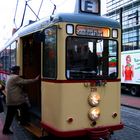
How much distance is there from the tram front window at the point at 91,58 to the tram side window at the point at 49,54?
0.34m

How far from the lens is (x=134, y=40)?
146ft

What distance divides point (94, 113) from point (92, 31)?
1.74 m

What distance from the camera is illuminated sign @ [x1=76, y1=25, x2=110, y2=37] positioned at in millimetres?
8030

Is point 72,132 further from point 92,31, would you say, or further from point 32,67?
point 32,67

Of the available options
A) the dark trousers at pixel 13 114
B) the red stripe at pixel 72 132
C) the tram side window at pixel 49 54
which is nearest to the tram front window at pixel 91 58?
the tram side window at pixel 49 54

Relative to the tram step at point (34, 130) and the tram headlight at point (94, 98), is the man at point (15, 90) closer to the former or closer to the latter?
the tram step at point (34, 130)

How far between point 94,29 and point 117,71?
1.16 m

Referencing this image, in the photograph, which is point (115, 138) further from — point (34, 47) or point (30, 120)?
point (34, 47)

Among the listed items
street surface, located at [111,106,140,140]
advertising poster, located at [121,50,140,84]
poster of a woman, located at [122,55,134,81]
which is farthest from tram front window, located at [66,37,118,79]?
poster of a woman, located at [122,55,134,81]

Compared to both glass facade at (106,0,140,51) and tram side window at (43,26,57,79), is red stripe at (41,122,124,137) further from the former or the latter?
glass facade at (106,0,140,51)

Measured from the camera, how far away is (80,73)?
805 centimetres

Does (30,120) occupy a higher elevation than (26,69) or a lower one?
lower

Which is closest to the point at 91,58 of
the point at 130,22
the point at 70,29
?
the point at 70,29

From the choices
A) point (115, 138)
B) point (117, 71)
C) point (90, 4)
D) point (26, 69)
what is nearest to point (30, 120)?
point (26, 69)
